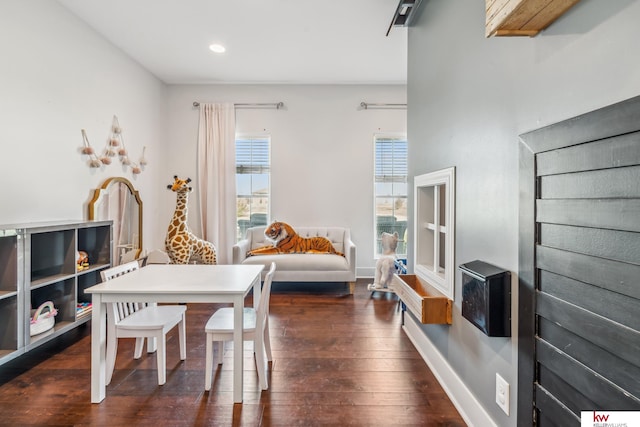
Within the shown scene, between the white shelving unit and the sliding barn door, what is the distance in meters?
2.87

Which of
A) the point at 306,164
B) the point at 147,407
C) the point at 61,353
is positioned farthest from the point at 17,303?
the point at 306,164

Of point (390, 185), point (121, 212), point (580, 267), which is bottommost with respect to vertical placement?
point (580, 267)

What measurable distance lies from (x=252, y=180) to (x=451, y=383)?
3.76 meters

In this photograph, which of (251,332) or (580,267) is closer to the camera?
(580,267)

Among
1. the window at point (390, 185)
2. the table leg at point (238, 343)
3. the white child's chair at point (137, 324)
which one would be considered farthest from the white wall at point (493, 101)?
the window at point (390, 185)

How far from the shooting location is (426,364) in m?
2.26

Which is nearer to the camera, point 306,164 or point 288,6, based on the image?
point 288,6

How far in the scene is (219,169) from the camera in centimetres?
461

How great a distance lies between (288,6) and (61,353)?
136 inches

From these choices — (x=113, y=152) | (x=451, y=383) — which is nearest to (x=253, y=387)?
(x=451, y=383)

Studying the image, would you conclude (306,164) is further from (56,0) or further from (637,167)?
(637,167)

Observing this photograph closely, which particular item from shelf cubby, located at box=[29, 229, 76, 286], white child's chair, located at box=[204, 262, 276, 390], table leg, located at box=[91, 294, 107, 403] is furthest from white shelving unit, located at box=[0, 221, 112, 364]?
white child's chair, located at box=[204, 262, 276, 390]

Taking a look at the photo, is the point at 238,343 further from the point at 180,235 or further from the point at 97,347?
the point at 180,235

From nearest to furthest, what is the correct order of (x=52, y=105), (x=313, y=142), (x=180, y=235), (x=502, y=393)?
(x=502, y=393) → (x=52, y=105) → (x=180, y=235) → (x=313, y=142)
